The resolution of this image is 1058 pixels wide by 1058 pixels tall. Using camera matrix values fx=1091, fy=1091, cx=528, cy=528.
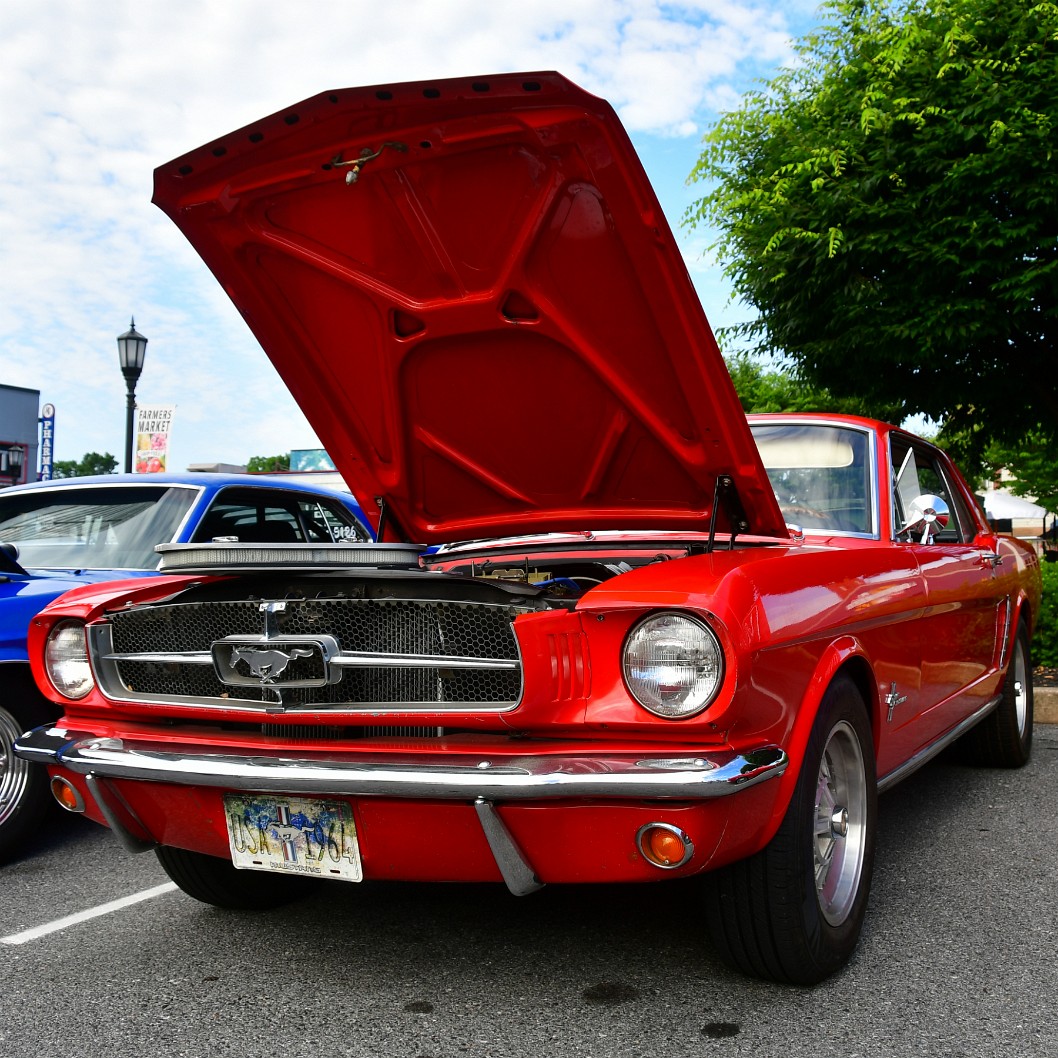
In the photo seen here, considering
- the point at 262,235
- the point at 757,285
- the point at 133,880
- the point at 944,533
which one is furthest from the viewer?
the point at 757,285

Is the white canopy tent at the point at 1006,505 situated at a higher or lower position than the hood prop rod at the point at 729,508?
higher

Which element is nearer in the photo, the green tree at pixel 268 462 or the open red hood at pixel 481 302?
the open red hood at pixel 481 302

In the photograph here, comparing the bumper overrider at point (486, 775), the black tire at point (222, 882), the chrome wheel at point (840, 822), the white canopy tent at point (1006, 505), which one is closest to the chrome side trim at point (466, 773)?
the bumper overrider at point (486, 775)

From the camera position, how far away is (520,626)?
97.2 inches

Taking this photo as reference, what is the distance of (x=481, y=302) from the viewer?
10.6ft

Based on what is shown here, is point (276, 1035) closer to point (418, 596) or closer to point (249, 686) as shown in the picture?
point (249, 686)

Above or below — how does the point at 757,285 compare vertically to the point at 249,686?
above

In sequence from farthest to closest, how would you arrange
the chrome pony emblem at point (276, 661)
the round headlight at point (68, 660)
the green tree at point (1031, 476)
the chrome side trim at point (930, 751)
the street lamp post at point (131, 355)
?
the green tree at point (1031, 476), the street lamp post at point (131, 355), the chrome side trim at point (930, 751), the round headlight at point (68, 660), the chrome pony emblem at point (276, 661)

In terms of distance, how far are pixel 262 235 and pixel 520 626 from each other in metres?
1.59

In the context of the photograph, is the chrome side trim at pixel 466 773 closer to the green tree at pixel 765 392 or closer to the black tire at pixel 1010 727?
the black tire at pixel 1010 727

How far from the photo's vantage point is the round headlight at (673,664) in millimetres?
2396

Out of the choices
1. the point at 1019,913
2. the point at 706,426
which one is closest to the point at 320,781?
the point at 706,426

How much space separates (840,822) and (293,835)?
149 cm

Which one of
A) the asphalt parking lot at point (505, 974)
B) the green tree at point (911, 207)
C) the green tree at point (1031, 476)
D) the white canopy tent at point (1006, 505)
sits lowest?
the asphalt parking lot at point (505, 974)
